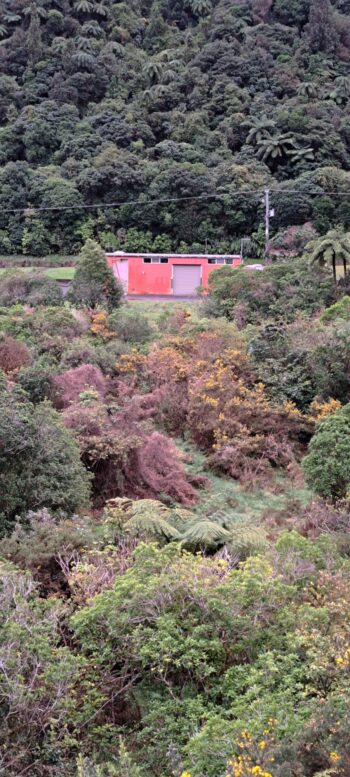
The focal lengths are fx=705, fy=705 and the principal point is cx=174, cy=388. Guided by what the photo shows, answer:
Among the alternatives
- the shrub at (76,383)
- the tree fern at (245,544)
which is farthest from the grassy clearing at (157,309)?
the tree fern at (245,544)

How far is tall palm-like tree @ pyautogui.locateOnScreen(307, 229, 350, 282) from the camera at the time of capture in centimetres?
2205

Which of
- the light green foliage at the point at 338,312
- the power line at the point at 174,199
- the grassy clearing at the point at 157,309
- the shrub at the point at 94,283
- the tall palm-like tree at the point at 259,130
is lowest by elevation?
the grassy clearing at the point at 157,309

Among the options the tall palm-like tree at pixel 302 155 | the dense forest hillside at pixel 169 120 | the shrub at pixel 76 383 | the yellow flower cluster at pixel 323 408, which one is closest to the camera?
the shrub at pixel 76 383

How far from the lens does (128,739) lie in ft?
18.8

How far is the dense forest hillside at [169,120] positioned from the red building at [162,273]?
33.5 feet

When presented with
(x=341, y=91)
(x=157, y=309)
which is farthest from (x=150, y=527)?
(x=341, y=91)

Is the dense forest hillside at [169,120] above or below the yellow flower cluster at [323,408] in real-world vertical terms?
above

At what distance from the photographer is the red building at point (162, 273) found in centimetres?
3366

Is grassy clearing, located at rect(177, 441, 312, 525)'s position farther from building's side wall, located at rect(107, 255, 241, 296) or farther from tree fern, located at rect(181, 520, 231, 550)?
building's side wall, located at rect(107, 255, 241, 296)

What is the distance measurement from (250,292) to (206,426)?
8.10m

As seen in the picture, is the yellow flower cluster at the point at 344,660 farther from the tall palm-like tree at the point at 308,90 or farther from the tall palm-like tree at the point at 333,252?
the tall palm-like tree at the point at 308,90

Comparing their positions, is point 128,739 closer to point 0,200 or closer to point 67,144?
point 0,200

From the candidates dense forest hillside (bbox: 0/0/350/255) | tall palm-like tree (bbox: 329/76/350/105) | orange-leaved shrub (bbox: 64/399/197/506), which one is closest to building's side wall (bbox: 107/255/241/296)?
dense forest hillside (bbox: 0/0/350/255)

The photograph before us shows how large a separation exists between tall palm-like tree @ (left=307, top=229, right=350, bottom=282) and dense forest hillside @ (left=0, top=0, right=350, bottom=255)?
20542mm
